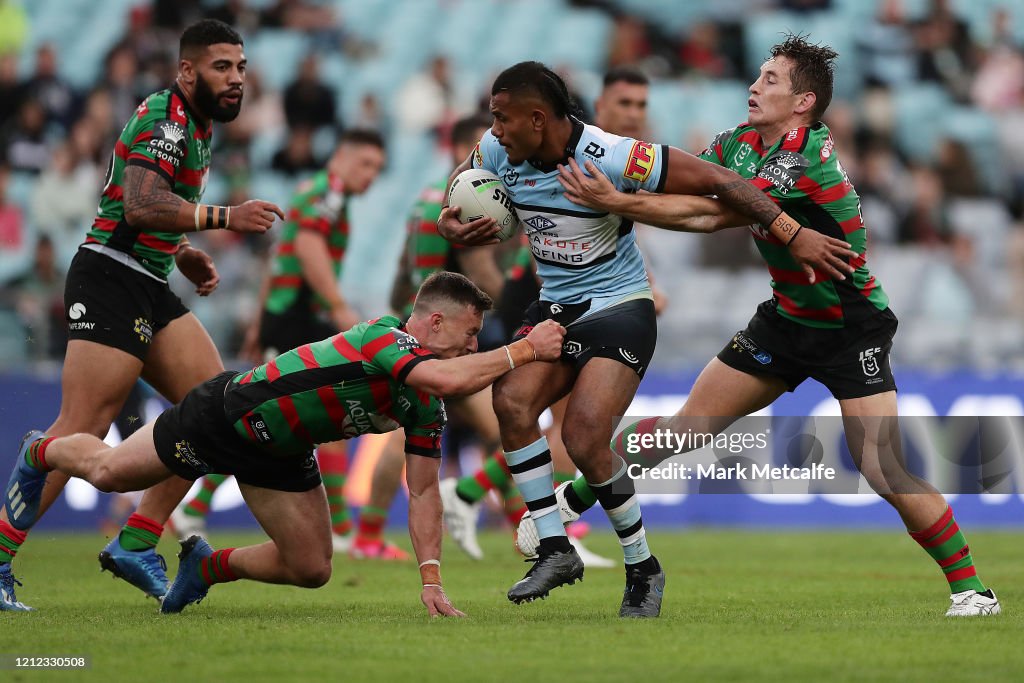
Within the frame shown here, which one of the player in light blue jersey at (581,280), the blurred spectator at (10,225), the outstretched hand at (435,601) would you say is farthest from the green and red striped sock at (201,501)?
the blurred spectator at (10,225)

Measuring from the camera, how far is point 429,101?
64.3ft

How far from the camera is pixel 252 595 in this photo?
27.6 feet

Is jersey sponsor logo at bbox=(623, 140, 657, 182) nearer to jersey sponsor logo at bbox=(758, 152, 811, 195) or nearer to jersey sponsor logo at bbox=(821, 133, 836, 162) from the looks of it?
jersey sponsor logo at bbox=(758, 152, 811, 195)

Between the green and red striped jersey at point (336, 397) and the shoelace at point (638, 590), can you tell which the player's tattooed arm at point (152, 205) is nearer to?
the green and red striped jersey at point (336, 397)

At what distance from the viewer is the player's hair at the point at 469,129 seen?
434 inches

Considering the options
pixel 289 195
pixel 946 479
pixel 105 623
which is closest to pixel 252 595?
pixel 105 623

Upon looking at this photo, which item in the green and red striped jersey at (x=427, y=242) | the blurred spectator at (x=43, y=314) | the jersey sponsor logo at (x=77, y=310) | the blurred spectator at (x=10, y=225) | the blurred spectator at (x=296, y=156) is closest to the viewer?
the jersey sponsor logo at (x=77, y=310)

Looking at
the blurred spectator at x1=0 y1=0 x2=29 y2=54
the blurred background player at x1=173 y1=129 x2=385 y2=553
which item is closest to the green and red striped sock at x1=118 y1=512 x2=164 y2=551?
the blurred background player at x1=173 y1=129 x2=385 y2=553

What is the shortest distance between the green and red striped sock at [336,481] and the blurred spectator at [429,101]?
8607 millimetres

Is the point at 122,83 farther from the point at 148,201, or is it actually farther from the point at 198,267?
the point at 148,201

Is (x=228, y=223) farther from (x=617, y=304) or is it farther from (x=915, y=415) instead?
(x=915, y=415)

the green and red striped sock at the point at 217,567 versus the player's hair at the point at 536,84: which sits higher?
the player's hair at the point at 536,84

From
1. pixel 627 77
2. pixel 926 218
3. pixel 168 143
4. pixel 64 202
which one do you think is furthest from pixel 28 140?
pixel 926 218

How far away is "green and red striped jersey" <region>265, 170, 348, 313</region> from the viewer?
11.3 meters
